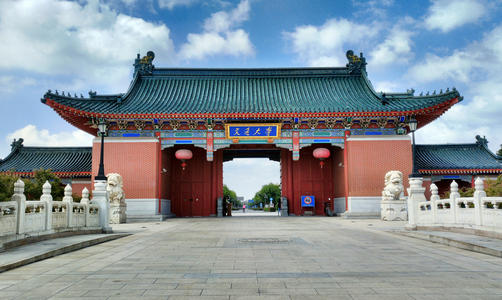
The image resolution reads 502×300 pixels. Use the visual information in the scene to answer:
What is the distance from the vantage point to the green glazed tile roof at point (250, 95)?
19.3m

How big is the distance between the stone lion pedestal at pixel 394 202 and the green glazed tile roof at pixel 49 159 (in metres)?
15.0

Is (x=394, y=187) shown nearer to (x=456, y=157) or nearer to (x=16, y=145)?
(x=456, y=157)

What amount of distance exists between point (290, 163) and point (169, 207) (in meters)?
7.46

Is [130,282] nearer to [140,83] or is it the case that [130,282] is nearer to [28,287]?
[28,287]

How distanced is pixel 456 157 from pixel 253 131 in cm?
1149

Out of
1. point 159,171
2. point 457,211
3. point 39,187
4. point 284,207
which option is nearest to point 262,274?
point 457,211

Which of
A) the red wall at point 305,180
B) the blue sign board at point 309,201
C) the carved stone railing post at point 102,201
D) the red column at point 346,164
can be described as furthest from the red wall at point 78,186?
the red column at point 346,164

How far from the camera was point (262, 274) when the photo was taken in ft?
17.3

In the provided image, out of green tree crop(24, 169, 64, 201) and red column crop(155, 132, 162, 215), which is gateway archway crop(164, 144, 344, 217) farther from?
green tree crop(24, 169, 64, 201)

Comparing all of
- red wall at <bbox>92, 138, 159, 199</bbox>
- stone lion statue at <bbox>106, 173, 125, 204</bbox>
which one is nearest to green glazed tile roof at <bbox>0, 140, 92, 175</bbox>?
red wall at <bbox>92, 138, 159, 199</bbox>

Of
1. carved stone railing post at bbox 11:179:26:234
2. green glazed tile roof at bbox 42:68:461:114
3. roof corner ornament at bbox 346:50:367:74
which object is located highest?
roof corner ornament at bbox 346:50:367:74

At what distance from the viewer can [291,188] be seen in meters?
23.0

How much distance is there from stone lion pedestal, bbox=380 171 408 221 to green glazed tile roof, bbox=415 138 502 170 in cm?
378

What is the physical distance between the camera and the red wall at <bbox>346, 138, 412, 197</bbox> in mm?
19484
